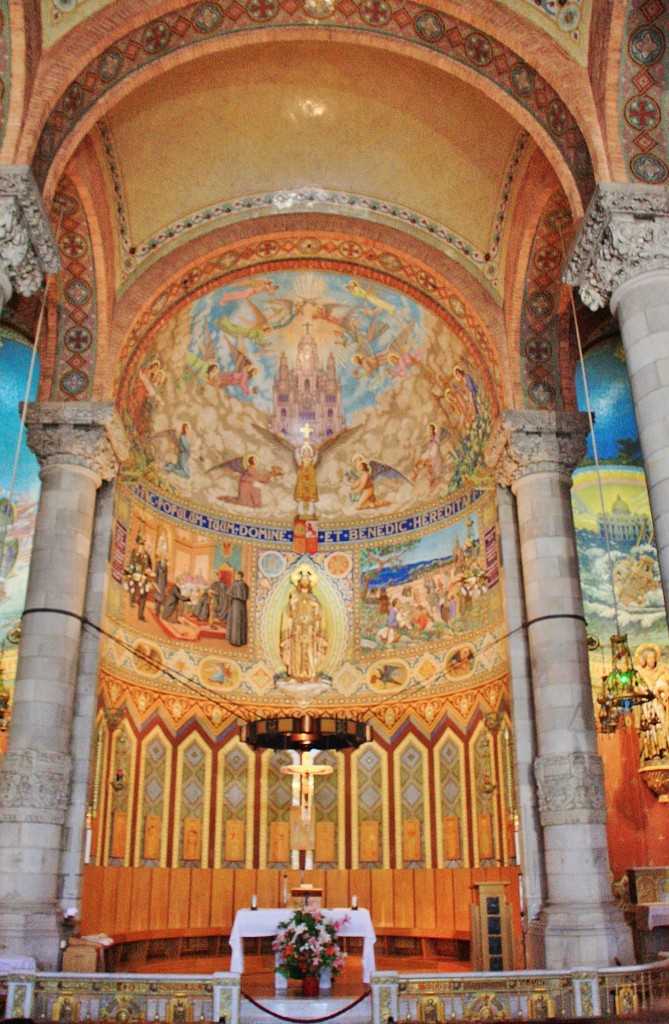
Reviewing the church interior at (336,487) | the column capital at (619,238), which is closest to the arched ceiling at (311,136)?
the church interior at (336,487)

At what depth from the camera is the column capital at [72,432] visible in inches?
567

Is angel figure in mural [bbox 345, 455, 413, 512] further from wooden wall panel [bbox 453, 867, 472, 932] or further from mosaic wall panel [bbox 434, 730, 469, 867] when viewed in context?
wooden wall panel [bbox 453, 867, 472, 932]

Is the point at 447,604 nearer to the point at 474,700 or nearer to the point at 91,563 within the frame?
the point at 474,700

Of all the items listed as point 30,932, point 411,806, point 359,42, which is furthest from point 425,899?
point 359,42

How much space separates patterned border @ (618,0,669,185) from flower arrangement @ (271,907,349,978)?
370 inches

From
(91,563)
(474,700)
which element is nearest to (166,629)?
(91,563)

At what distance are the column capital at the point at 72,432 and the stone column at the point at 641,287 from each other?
7497 millimetres

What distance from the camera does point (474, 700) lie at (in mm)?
16531

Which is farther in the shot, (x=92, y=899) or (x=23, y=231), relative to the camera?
(x=92, y=899)

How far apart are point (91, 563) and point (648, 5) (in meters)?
10.9

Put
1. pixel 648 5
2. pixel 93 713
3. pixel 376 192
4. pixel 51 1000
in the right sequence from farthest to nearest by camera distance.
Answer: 1. pixel 376 192
2. pixel 93 713
3. pixel 648 5
4. pixel 51 1000

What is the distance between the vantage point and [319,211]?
16.5m

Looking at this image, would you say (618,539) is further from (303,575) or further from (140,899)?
(140,899)

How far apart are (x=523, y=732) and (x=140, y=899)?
A: 6.98 m
